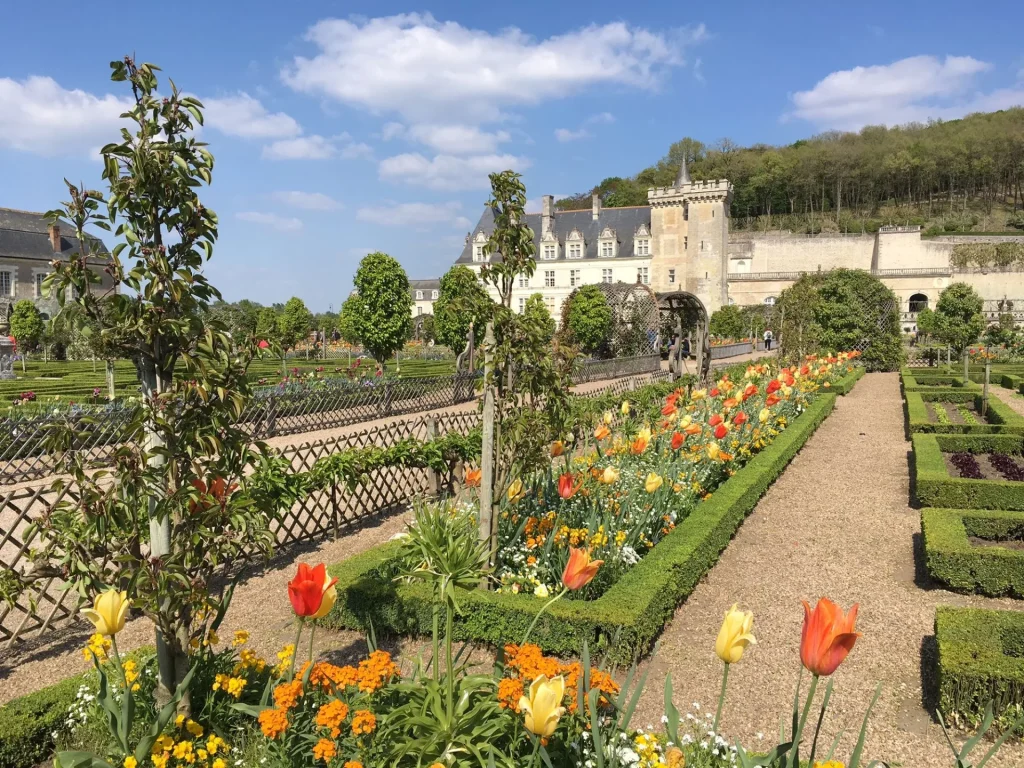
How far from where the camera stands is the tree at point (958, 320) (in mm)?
26969

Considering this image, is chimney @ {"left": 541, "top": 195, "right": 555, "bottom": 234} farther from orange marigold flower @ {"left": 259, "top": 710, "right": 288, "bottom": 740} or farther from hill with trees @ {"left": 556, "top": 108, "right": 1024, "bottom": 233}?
orange marigold flower @ {"left": 259, "top": 710, "right": 288, "bottom": 740}

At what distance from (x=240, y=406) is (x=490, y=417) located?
2343 millimetres

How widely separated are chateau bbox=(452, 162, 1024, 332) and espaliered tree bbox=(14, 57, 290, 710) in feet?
152

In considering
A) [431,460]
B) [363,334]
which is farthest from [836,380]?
[431,460]

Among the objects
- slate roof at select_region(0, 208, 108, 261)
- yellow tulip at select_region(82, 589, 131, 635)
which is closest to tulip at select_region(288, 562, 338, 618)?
yellow tulip at select_region(82, 589, 131, 635)

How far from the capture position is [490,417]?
4.90 m

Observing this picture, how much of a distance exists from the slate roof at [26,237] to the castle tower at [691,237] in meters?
37.4

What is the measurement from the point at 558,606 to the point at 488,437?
1.21m

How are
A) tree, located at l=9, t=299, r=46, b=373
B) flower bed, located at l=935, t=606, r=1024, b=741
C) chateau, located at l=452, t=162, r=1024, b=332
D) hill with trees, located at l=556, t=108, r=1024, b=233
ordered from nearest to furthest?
flower bed, located at l=935, t=606, r=1024, b=741 < tree, located at l=9, t=299, r=46, b=373 < chateau, located at l=452, t=162, r=1024, b=332 < hill with trees, located at l=556, t=108, r=1024, b=233

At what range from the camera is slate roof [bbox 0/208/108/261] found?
4331 cm

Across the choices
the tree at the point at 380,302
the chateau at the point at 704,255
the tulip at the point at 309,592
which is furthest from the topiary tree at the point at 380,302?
the chateau at the point at 704,255

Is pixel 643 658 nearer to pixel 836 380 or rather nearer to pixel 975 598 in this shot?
pixel 975 598

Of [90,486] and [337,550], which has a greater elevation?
[90,486]

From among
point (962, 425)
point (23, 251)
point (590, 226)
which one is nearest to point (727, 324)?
point (590, 226)
